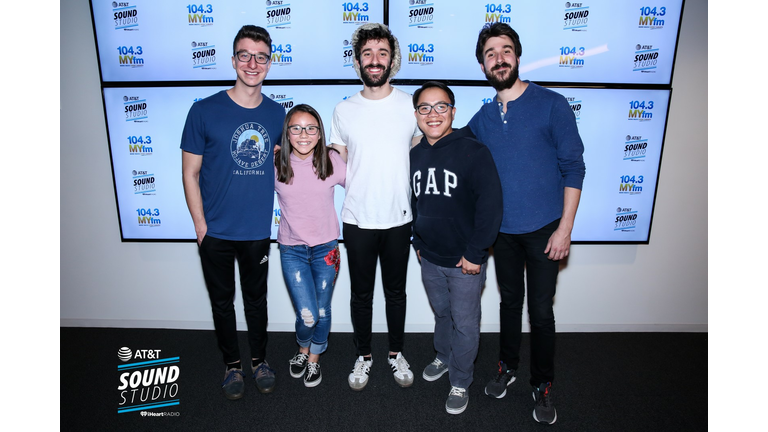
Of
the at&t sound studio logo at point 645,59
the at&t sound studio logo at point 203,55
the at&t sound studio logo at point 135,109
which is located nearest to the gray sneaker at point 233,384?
the at&t sound studio logo at point 135,109

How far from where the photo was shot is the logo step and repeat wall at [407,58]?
241cm

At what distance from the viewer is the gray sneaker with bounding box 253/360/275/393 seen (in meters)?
2.12

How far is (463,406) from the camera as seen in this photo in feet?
6.49

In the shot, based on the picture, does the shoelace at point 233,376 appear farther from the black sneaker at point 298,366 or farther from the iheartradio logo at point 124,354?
the iheartradio logo at point 124,354

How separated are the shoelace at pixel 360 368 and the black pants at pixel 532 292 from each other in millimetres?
824

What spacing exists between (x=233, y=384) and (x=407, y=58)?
2.26 metres

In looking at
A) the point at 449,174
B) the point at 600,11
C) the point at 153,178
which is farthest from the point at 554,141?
the point at 153,178

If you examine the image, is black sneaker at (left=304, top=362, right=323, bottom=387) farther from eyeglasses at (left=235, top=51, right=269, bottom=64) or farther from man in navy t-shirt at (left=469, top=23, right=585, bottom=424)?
eyeglasses at (left=235, top=51, right=269, bottom=64)

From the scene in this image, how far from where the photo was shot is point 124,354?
2.51m

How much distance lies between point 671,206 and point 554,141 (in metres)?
1.63

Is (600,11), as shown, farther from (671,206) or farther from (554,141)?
(671,206)

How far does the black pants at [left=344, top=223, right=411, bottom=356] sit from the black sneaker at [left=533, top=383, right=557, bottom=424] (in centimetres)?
80

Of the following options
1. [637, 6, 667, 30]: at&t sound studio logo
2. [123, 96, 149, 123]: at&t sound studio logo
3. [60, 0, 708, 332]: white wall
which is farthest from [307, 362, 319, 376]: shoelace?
[637, 6, 667, 30]: at&t sound studio logo

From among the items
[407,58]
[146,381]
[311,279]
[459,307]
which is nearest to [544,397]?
[459,307]
